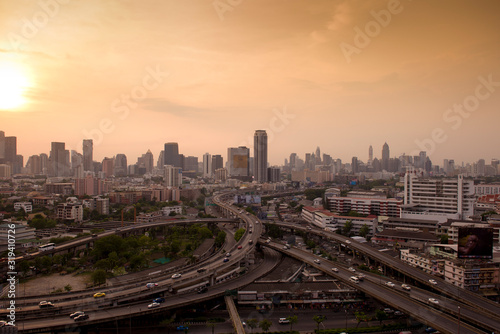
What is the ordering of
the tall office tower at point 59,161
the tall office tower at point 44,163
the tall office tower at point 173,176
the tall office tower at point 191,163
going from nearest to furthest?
the tall office tower at point 173,176 → the tall office tower at point 59,161 → the tall office tower at point 44,163 → the tall office tower at point 191,163

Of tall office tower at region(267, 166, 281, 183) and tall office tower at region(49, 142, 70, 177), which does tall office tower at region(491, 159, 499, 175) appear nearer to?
tall office tower at region(267, 166, 281, 183)

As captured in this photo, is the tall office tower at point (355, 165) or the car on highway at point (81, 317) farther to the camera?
the tall office tower at point (355, 165)

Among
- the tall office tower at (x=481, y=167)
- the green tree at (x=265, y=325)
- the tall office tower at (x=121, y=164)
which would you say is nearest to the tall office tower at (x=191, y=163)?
the tall office tower at (x=121, y=164)

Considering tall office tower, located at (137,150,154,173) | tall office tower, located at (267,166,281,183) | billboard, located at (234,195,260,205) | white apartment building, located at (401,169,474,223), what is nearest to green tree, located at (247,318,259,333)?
white apartment building, located at (401,169,474,223)

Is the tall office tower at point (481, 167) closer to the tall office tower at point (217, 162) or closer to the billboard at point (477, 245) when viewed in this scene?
the tall office tower at point (217, 162)

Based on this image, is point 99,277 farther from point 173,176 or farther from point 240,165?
point 240,165

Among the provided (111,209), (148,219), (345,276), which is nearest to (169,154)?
(111,209)

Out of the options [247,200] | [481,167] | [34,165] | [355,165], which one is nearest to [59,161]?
[34,165]
